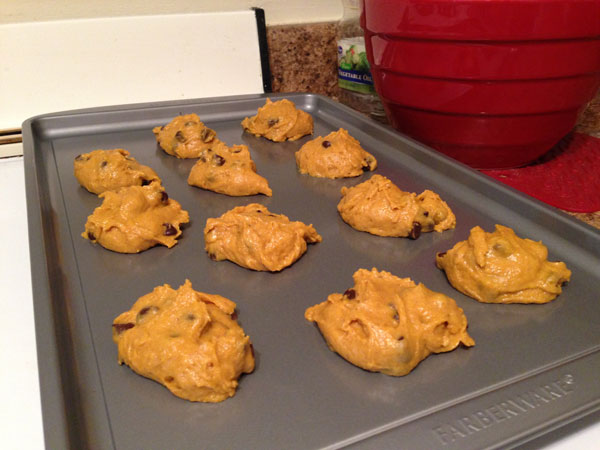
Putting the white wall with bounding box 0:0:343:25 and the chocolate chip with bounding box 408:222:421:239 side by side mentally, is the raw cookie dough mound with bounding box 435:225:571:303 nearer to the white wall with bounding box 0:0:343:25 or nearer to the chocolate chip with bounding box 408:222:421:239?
the chocolate chip with bounding box 408:222:421:239

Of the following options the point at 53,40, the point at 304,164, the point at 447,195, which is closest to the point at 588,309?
the point at 447,195

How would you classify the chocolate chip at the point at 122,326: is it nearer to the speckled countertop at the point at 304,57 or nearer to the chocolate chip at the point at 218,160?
the chocolate chip at the point at 218,160

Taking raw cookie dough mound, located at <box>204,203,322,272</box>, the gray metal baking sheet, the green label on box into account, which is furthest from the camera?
the green label on box

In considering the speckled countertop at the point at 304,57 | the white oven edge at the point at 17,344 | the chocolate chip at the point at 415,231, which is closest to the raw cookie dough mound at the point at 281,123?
the speckled countertop at the point at 304,57

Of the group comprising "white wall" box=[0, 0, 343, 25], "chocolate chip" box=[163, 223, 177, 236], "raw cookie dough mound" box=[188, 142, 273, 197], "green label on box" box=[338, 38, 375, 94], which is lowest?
"chocolate chip" box=[163, 223, 177, 236]

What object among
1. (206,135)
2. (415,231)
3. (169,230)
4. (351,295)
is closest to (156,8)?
(206,135)

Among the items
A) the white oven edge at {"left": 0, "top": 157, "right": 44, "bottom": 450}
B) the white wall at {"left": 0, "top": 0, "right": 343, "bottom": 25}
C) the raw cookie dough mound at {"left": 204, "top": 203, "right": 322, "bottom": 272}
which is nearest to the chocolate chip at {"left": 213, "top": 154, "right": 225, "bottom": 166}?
the raw cookie dough mound at {"left": 204, "top": 203, "right": 322, "bottom": 272}

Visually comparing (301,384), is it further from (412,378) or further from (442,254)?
(442,254)
